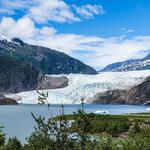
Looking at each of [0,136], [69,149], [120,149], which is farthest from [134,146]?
[69,149]

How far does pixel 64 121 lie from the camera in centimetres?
1925

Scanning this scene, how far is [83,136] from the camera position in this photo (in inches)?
790

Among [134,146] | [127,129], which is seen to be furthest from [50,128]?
[127,129]

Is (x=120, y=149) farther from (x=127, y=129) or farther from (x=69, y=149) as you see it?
(x=127, y=129)

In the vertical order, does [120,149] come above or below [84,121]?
below

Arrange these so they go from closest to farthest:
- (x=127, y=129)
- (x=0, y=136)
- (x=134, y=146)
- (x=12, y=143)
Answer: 1. (x=0, y=136)
2. (x=134, y=146)
3. (x=12, y=143)
4. (x=127, y=129)

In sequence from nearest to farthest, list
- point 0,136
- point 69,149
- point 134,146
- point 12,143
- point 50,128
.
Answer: point 50,128, point 69,149, point 0,136, point 134,146, point 12,143

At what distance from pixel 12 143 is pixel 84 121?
22874 millimetres

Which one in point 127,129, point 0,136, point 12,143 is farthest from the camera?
point 127,129

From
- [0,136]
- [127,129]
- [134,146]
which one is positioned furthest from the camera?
[127,129]

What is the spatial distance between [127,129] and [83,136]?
205ft

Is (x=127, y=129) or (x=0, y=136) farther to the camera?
(x=127, y=129)

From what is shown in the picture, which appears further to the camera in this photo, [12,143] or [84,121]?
[12,143]

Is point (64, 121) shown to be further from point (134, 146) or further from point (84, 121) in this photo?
point (134, 146)
